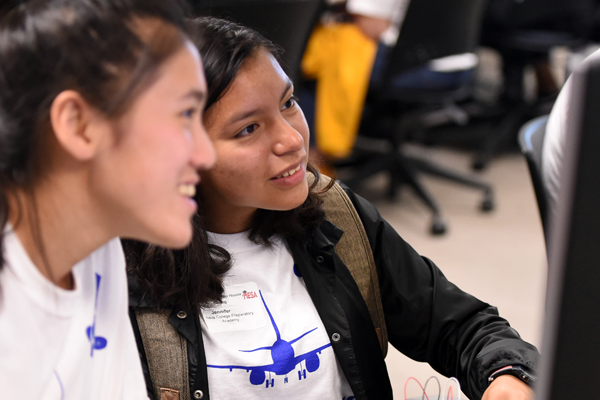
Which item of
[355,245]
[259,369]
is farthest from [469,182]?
[259,369]

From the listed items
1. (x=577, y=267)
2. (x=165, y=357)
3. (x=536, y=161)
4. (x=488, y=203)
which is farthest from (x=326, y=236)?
(x=488, y=203)

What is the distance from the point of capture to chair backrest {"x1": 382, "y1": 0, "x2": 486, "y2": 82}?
2703mm

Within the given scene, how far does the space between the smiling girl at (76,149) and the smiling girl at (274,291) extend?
321 millimetres

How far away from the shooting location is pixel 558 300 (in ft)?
1.51

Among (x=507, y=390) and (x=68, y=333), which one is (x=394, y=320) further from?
(x=68, y=333)

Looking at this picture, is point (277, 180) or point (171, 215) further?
point (277, 180)

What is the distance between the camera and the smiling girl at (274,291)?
3.25 feet

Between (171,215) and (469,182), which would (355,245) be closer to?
(171,215)

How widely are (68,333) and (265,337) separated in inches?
16.0

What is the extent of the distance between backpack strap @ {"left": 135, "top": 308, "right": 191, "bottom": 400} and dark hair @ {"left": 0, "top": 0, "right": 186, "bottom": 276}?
43 centimetres

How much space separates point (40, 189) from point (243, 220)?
48 centimetres

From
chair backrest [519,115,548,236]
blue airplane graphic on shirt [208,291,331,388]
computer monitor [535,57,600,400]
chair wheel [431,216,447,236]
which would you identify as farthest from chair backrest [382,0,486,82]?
computer monitor [535,57,600,400]

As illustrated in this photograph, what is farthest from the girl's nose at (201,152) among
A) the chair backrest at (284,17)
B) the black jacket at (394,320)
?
the chair backrest at (284,17)

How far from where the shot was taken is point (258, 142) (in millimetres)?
993
